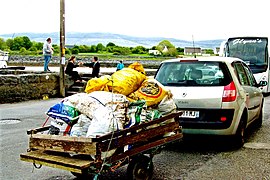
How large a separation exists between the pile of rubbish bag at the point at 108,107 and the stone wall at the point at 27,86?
31.9ft

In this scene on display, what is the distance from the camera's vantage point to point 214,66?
815cm

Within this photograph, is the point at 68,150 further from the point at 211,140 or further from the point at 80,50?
the point at 80,50

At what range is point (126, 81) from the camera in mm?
5945

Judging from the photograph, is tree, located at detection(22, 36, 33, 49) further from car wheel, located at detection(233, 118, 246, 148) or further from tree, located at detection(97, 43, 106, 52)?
car wheel, located at detection(233, 118, 246, 148)

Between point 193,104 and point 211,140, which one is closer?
point 193,104

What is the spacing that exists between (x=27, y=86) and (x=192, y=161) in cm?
994

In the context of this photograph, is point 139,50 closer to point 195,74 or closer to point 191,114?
point 195,74

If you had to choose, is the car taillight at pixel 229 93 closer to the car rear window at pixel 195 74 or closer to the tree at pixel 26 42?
the car rear window at pixel 195 74

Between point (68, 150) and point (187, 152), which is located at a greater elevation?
point (68, 150)

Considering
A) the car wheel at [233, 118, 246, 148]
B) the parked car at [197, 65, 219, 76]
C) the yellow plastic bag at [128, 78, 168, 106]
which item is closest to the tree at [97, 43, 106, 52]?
the parked car at [197, 65, 219, 76]

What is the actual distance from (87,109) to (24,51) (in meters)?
36.3

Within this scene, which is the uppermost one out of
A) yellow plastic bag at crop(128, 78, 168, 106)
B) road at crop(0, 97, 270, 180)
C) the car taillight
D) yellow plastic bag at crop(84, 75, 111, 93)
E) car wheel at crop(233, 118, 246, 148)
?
yellow plastic bag at crop(84, 75, 111, 93)

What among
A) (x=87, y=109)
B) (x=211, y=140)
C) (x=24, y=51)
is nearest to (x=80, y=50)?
(x=24, y=51)

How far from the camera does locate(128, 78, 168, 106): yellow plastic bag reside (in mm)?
5973
